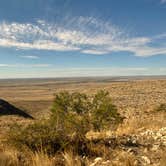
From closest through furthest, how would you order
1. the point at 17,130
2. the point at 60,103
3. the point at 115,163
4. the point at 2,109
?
the point at 115,163, the point at 17,130, the point at 60,103, the point at 2,109

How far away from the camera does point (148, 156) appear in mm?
6461

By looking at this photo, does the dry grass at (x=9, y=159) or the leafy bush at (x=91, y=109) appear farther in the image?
the leafy bush at (x=91, y=109)

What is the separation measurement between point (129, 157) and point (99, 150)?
108 cm

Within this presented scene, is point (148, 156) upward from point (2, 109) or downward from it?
upward

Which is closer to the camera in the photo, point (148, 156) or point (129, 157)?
point (129, 157)

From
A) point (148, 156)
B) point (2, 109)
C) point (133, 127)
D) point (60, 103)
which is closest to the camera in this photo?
point (148, 156)

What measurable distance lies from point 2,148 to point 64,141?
1.71 meters

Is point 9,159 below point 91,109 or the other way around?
the other way around

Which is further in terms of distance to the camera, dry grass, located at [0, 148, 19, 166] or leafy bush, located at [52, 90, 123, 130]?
leafy bush, located at [52, 90, 123, 130]

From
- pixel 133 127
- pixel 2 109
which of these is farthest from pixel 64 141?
pixel 2 109

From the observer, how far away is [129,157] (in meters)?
6.05

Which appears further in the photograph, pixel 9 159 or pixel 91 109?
pixel 91 109

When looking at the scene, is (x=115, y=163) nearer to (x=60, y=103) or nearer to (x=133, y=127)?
(x=133, y=127)

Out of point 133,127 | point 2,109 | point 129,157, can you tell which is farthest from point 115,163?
point 2,109
